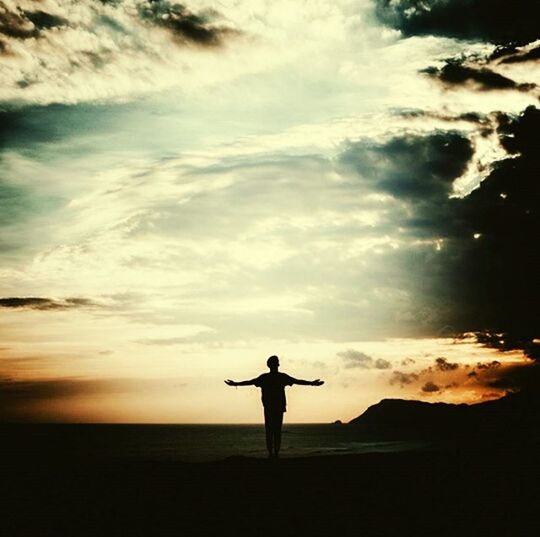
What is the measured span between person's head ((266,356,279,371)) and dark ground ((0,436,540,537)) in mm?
2110

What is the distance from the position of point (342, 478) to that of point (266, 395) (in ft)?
11.0

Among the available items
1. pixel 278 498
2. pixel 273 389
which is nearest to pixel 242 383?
pixel 273 389

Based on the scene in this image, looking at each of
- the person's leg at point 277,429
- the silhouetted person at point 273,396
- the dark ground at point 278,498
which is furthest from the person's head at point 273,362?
the dark ground at point 278,498

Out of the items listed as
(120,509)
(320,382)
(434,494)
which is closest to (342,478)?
(434,494)

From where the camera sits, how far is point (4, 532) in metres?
6.32

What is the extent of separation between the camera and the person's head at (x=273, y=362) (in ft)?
42.2

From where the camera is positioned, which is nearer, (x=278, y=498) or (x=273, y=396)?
(x=278, y=498)

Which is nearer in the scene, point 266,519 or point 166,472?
point 266,519

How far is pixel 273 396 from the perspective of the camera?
12875mm

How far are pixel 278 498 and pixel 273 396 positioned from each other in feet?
15.5

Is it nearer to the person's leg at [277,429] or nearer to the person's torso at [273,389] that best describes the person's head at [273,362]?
the person's torso at [273,389]

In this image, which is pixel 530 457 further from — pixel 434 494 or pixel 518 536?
pixel 518 536

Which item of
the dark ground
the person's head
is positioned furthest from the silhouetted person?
the dark ground

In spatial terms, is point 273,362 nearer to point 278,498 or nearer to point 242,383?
point 242,383
